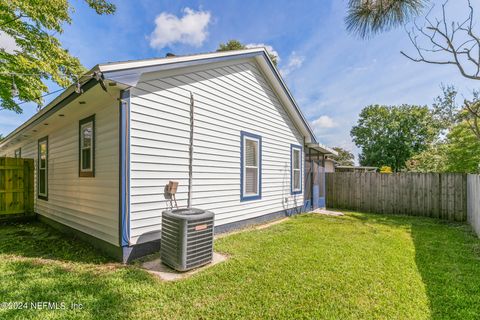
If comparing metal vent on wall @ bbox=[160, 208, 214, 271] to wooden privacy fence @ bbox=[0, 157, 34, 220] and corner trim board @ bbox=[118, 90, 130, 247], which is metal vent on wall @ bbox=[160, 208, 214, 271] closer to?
corner trim board @ bbox=[118, 90, 130, 247]

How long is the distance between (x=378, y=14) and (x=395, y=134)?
31.2 metres

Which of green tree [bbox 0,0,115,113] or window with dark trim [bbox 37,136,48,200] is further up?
green tree [bbox 0,0,115,113]

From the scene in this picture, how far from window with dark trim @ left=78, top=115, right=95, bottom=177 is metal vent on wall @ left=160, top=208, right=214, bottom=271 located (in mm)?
2190

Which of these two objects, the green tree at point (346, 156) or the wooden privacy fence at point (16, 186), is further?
the green tree at point (346, 156)

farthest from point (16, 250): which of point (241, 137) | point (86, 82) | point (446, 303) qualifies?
point (446, 303)

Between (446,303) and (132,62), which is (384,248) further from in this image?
(132,62)

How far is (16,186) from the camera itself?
7766mm

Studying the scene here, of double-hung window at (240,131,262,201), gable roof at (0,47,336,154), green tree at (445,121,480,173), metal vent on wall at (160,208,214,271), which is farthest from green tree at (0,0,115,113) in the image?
green tree at (445,121,480,173)

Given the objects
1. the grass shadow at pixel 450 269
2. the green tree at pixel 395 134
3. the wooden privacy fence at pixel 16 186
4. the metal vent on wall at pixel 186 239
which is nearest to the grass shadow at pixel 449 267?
the grass shadow at pixel 450 269

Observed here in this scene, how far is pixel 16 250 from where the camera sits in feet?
15.1

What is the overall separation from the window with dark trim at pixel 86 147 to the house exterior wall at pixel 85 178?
13cm

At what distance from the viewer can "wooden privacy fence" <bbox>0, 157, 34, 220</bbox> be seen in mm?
7445

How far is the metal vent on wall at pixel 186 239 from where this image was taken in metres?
3.59

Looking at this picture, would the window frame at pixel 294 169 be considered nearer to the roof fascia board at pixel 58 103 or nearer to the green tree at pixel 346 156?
the roof fascia board at pixel 58 103
